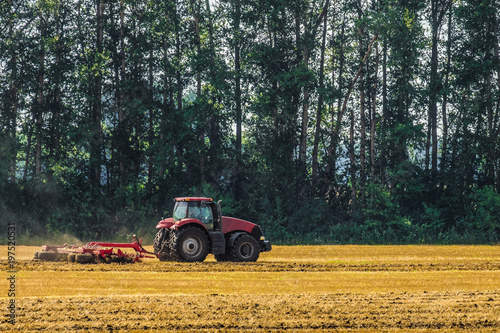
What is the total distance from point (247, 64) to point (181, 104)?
4.34 m

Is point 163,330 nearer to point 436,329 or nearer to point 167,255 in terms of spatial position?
point 436,329

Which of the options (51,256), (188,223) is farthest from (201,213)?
(51,256)

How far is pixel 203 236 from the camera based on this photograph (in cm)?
1791

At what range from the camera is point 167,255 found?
18500mm

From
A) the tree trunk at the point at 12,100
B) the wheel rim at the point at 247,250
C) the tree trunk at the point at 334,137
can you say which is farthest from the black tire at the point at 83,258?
the tree trunk at the point at 334,137

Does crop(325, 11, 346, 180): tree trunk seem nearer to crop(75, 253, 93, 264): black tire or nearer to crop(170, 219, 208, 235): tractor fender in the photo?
crop(170, 219, 208, 235): tractor fender

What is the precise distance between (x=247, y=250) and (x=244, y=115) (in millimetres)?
17742

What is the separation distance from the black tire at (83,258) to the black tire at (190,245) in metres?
2.16

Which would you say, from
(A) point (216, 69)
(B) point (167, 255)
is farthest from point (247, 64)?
(B) point (167, 255)

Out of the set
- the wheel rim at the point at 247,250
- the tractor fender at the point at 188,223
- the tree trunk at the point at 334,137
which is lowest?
the wheel rim at the point at 247,250

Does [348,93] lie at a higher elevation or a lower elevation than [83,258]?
higher

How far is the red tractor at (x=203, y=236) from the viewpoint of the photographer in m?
17.8

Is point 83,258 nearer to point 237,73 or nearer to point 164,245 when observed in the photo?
point 164,245

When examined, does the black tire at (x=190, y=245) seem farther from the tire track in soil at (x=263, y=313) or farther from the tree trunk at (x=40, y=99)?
the tree trunk at (x=40, y=99)
